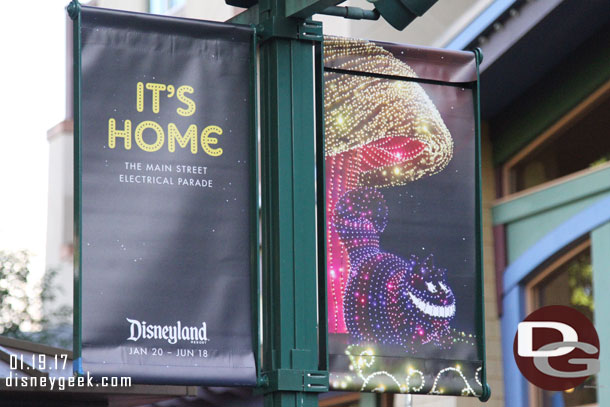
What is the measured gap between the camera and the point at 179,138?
673cm

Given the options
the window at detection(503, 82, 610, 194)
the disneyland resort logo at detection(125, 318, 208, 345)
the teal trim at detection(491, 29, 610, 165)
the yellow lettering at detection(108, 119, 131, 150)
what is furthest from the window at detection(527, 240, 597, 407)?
the yellow lettering at detection(108, 119, 131, 150)

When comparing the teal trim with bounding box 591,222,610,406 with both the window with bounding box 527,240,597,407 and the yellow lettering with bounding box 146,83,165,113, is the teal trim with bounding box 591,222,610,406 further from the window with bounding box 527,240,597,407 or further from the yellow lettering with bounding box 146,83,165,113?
the yellow lettering with bounding box 146,83,165,113

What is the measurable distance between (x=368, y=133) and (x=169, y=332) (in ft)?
6.05

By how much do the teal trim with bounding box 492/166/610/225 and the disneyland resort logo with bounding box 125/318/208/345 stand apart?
239 inches

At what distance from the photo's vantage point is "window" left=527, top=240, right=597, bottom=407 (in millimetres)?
11594

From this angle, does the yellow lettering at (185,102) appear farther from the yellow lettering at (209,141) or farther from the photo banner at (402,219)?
the photo banner at (402,219)

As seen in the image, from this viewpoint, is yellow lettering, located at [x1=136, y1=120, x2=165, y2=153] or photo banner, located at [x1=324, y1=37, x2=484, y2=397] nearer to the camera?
yellow lettering, located at [x1=136, y1=120, x2=165, y2=153]

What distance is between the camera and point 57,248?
30.5 m

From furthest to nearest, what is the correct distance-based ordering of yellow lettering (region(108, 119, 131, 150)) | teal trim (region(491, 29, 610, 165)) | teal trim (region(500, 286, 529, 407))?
teal trim (region(500, 286, 529, 407)) → teal trim (region(491, 29, 610, 165)) → yellow lettering (region(108, 119, 131, 150))

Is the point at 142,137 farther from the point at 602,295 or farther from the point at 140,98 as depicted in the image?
the point at 602,295

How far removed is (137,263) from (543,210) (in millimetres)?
6797

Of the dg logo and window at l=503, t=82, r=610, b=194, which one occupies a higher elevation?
window at l=503, t=82, r=610, b=194

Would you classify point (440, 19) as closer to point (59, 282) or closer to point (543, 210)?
point (543, 210)

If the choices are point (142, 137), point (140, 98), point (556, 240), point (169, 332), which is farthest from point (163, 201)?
point (556, 240)
